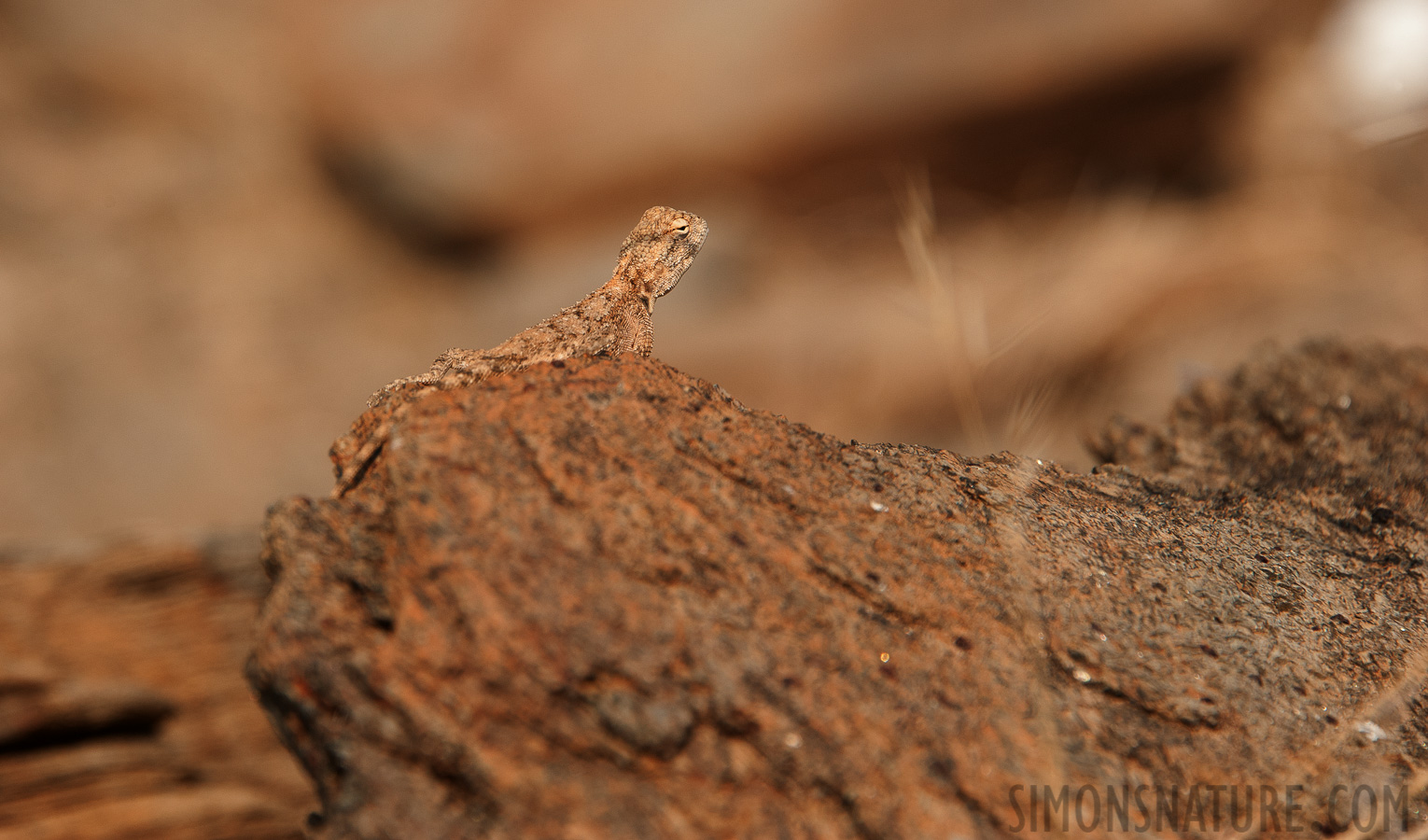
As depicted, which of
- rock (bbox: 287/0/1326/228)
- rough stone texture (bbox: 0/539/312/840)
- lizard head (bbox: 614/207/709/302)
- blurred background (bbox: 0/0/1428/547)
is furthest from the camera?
rock (bbox: 287/0/1326/228)

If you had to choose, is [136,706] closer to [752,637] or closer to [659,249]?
[659,249]

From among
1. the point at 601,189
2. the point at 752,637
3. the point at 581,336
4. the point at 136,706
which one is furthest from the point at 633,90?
the point at 752,637

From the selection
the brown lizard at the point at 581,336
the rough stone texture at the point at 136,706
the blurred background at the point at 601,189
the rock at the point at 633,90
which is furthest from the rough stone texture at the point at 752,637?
the rock at the point at 633,90

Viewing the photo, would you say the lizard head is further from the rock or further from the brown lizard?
the rock

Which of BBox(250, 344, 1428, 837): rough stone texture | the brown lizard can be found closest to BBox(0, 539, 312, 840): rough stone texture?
the brown lizard

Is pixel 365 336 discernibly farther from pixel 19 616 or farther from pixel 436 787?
pixel 436 787

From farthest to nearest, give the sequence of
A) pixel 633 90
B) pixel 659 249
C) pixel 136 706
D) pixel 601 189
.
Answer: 1. pixel 601 189
2. pixel 633 90
3. pixel 136 706
4. pixel 659 249
